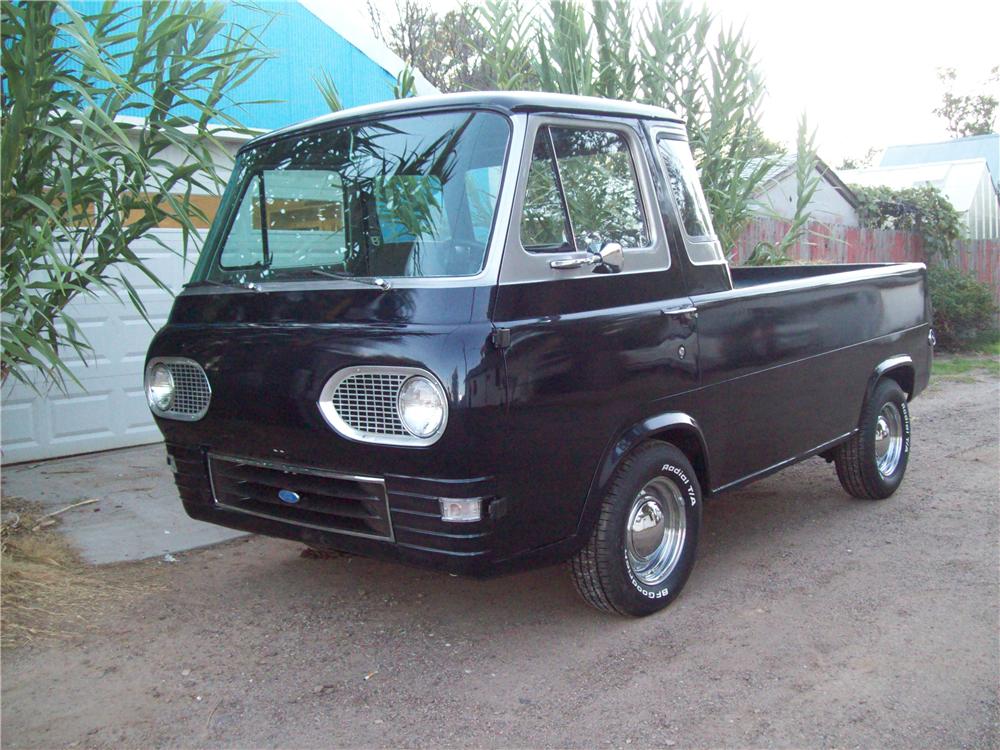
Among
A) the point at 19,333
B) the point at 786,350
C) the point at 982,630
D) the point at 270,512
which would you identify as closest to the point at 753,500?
the point at 786,350

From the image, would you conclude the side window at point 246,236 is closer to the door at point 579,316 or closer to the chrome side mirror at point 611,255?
the door at point 579,316

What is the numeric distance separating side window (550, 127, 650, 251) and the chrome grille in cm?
105

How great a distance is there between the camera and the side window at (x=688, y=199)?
15.0 ft

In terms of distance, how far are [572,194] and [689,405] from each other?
111cm

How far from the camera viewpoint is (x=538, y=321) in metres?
3.65

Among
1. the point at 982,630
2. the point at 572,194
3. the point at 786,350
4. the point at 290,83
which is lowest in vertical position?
the point at 982,630

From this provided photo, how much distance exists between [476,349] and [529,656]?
140 cm

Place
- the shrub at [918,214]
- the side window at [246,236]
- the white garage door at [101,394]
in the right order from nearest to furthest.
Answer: the side window at [246,236], the white garage door at [101,394], the shrub at [918,214]

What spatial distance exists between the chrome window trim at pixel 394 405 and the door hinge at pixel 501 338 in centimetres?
26

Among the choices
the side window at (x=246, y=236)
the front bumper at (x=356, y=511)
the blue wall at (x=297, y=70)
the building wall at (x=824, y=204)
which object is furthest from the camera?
the building wall at (x=824, y=204)

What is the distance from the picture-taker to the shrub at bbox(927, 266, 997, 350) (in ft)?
47.0

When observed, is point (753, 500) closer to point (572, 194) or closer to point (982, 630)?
point (982, 630)

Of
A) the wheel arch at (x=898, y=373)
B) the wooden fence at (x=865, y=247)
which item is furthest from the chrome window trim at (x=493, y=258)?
the wooden fence at (x=865, y=247)

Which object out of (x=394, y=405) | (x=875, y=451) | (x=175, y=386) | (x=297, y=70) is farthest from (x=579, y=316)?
(x=297, y=70)
